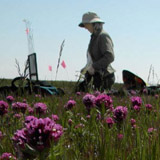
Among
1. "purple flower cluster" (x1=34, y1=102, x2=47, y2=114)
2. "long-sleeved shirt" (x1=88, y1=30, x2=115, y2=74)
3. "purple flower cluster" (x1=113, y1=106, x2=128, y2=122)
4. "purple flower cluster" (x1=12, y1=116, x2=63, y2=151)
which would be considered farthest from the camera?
"long-sleeved shirt" (x1=88, y1=30, x2=115, y2=74)

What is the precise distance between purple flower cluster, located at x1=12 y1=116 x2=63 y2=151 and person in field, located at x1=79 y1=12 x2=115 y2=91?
6324 mm

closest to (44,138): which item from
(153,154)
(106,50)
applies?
(153,154)

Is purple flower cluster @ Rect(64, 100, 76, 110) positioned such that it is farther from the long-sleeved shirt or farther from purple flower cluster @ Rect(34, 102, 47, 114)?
the long-sleeved shirt

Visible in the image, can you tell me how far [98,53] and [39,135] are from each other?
23.0 ft

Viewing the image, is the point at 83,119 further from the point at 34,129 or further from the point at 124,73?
the point at 124,73

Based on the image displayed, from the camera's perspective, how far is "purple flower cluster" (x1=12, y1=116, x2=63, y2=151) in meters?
1.22

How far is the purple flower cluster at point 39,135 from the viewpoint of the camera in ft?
4.00

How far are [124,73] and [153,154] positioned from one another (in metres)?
6.78

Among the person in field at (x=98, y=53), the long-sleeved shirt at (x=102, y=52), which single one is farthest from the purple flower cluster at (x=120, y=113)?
the long-sleeved shirt at (x=102, y=52)

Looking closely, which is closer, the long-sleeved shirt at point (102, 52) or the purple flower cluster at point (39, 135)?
the purple flower cluster at point (39, 135)

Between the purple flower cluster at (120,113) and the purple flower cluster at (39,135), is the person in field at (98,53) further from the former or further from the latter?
the purple flower cluster at (39,135)

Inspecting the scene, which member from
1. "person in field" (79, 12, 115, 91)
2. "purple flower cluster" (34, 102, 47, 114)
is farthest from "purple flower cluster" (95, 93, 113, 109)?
"person in field" (79, 12, 115, 91)

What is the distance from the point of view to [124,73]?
27.2 ft

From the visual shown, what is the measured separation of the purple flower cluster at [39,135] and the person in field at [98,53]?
249 inches
